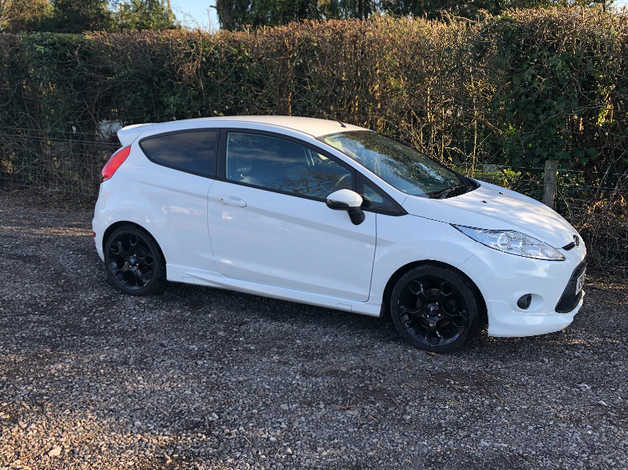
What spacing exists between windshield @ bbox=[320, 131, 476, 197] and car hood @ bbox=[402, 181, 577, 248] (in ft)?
0.66

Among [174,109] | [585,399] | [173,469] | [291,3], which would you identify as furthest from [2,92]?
[291,3]

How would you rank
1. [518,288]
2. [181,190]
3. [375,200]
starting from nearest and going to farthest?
[518,288] → [375,200] → [181,190]

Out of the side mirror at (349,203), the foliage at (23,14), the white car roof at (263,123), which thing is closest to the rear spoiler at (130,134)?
the white car roof at (263,123)

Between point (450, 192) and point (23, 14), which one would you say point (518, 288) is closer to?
point (450, 192)

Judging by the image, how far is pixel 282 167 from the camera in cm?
489

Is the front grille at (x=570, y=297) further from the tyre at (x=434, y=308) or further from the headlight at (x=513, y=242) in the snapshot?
the tyre at (x=434, y=308)

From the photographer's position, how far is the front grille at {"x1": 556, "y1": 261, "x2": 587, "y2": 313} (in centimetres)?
436

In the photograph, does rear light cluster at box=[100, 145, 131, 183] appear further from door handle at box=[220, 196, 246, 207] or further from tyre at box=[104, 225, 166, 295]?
door handle at box=[220, 196, 246, 207]

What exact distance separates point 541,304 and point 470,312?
0.50 meters

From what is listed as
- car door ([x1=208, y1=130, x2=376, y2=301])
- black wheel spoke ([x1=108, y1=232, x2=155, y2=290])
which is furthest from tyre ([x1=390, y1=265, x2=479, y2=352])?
black wheel spoke ([x1=108, y1=232, x2=155, y2=290])

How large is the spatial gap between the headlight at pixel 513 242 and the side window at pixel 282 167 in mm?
1009

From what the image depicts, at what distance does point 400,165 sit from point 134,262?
2.59 meters

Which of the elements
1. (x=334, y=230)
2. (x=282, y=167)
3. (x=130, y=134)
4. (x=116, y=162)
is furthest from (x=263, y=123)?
(x=116, y=162)

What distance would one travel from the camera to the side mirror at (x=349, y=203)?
4434 millimetres
